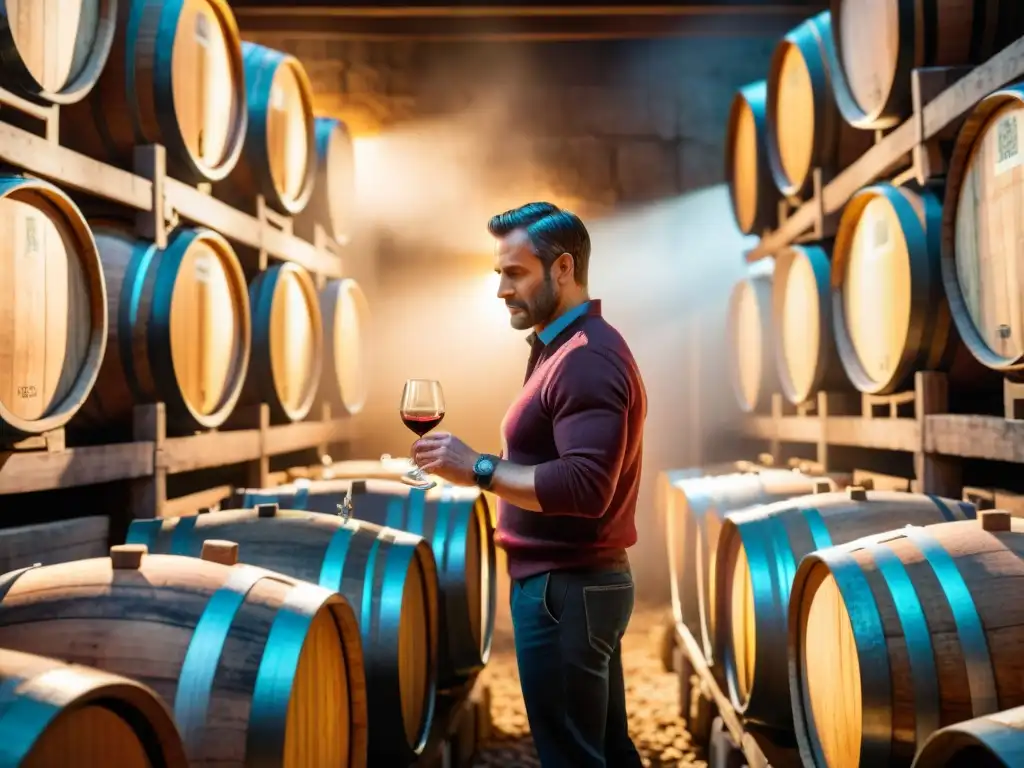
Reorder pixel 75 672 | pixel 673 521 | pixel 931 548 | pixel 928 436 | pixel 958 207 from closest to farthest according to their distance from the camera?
pixel 75 672 → pixel 931 548 → pixel 958 207 → pixel 928 436 → pixel 673 521

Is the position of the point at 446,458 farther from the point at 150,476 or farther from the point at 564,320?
the point at 150,476

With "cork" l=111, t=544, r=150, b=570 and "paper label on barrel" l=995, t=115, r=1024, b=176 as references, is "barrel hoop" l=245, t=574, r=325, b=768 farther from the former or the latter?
"paper label on barrel" l=995, t=115, r=1024, b=176

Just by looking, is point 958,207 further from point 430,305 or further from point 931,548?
point 430,305

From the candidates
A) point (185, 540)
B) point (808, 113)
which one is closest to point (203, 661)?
point (185, 540)

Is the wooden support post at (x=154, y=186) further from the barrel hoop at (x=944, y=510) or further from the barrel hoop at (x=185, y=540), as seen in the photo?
the barrel hoop at (x=944, y=510)

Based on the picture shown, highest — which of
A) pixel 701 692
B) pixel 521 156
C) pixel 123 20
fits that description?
pixel 521 156

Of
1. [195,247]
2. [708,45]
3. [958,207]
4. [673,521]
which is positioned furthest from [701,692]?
[708,45]

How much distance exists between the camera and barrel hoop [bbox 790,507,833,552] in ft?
9.77

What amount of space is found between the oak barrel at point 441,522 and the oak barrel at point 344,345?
2.11 metres

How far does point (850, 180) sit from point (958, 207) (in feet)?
4.07

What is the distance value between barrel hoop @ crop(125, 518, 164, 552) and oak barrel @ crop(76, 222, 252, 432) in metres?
0.78

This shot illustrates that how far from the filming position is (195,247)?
389 centimetres

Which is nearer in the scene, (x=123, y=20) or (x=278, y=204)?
(x=123, y=20)

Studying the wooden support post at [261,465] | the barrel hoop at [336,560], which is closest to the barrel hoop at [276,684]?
the barrel hoop at [336,560]
